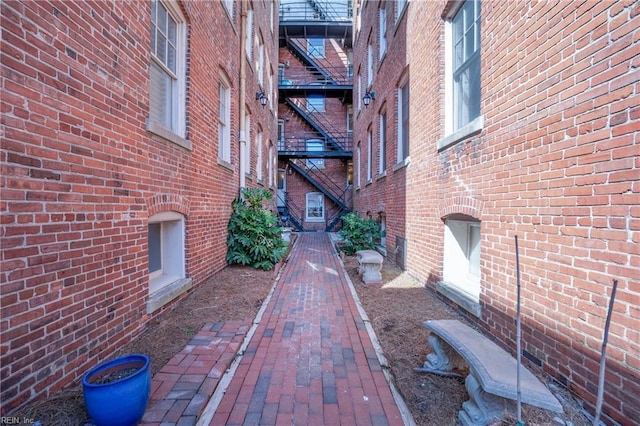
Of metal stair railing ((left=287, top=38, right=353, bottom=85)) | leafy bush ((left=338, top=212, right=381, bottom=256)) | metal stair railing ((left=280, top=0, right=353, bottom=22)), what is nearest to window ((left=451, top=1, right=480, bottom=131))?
leafy bush ((left=338, top=212, right=381, bottom=256))

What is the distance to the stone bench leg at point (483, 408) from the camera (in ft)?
6.36

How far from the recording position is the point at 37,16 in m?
2.14

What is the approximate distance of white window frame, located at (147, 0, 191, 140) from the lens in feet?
13.1

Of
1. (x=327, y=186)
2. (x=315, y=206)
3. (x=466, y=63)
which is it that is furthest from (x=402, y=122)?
(x=315, y=206)

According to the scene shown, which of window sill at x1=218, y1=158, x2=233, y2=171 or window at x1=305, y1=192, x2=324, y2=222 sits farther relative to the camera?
window at x1=305, y1=192, x2=324, y2=222

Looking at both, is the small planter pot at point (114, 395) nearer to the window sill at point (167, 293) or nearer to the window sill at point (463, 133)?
the window sill at point (167, 293)

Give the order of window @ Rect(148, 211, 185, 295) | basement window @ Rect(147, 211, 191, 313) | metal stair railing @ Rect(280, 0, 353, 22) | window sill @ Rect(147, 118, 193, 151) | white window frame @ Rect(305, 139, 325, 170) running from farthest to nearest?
metal stair railing @ Rect(280, 0, 353, 22), white window frame @ Rect(305, 139, 325, 170), window @ Rect(148, 211, 185, 295), basement window @ Rect(147, 211, 191, 313), window sill @ Rect(147, 118, 193, 151)

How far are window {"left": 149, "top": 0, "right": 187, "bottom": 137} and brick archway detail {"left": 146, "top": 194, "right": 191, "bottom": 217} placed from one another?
89cm

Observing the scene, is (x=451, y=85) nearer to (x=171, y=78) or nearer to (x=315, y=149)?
(x=171, y=78)

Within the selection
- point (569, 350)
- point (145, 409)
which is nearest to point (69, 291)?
point (145, 409)

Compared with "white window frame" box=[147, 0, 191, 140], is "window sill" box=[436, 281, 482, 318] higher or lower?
lower

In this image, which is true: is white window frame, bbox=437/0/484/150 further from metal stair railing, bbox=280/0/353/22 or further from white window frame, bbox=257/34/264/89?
metal stair railing, bbox=280/0/353/22

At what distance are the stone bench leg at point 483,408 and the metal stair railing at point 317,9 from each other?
70.2 ft

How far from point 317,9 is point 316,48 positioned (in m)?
2.44
